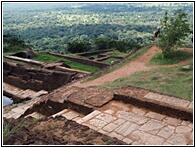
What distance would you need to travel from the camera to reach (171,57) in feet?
32.2

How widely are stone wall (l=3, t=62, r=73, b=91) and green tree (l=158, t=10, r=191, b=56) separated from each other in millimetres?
5257

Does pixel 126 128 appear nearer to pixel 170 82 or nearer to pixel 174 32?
pixel 170 82

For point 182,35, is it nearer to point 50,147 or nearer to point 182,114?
point 182,114

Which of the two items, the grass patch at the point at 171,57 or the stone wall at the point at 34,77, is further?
the stone wall at the point at 34,77

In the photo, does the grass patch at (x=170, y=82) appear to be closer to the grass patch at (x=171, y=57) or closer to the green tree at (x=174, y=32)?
the grass patch at (x=171, y=57)

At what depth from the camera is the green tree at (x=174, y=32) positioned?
962 centimetres

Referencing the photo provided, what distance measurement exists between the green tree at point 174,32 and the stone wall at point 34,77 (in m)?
5.26

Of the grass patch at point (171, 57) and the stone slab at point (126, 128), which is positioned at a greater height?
the grass patch at point (171, 57)

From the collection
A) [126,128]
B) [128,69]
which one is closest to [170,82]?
[126,128]

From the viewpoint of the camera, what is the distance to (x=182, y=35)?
Result: 9.70 metres

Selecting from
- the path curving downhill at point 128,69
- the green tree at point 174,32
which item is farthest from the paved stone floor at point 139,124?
the green tree at point 174,32

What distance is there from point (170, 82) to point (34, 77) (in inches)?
385

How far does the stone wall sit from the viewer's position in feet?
43.1

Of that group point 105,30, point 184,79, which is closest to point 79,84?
point 184,79
